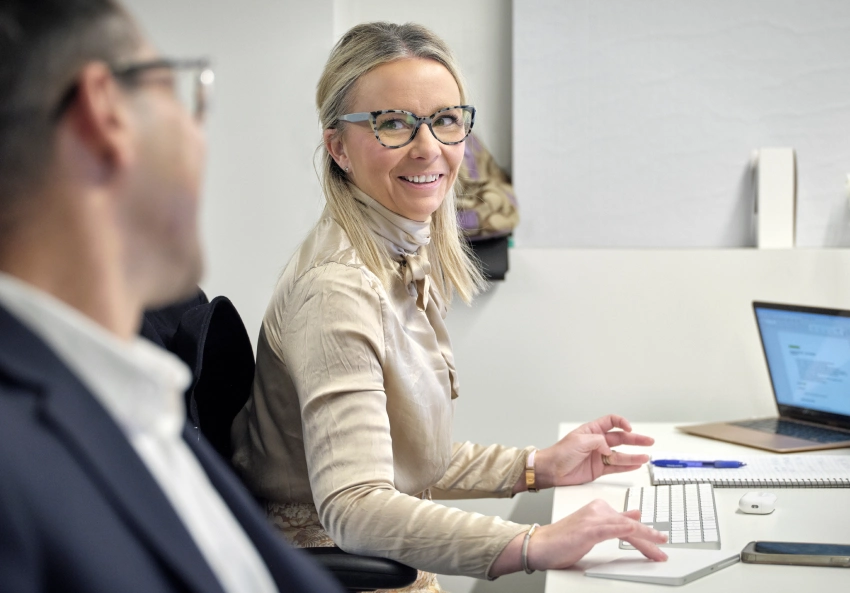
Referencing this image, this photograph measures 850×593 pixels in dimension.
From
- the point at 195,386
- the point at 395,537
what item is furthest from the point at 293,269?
the point at 395,537

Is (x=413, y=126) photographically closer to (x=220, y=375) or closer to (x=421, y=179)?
(x=421, y=179)

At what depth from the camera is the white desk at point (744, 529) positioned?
3.68ft

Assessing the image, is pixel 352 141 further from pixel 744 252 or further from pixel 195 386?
pixel 744 252

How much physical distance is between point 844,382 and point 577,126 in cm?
98

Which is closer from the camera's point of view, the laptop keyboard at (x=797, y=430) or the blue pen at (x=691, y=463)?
the blue pen at (x=691, y=463)

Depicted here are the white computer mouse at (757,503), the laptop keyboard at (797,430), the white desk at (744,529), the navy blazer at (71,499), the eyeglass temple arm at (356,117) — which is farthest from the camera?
the laptop keyboard at (797,430)

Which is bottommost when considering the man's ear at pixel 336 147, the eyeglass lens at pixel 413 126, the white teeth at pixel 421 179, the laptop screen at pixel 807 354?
the laptop screen at pixel 807 354

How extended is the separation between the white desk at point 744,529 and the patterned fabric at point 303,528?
246 mm

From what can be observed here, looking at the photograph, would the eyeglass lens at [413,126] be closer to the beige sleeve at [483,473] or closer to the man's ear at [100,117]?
the beige sleeve at [483,473]

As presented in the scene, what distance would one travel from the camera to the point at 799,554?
119cm

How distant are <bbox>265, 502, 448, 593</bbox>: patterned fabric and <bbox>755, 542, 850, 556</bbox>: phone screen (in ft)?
1.71

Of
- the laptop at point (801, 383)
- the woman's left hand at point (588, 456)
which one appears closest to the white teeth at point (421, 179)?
the woman's left hand at point (588, 456)

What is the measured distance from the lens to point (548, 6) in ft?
8.23

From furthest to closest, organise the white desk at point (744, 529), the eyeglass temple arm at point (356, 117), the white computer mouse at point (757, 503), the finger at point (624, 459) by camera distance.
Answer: the finger at point (624, 459) → the eyeglass temple arm at point (356, 117) → the white computer mouse at point (757, 503) → the white desk at point (744, 529)
